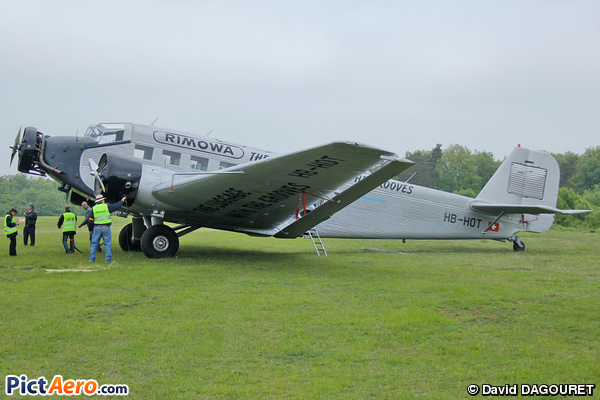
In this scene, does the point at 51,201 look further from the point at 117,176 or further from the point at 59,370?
the point at 59,370

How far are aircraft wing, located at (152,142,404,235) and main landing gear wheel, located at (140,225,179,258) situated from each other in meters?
0.60

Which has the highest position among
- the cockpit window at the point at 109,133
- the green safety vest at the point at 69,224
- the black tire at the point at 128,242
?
the cockpit window at the point at 109,133

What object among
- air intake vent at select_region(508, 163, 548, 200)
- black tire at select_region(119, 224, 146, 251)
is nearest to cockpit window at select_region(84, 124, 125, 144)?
black tire at select_region(119, 224, 146, 251)

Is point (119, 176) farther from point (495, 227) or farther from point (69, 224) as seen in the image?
point (495, 227)

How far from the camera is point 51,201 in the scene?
87500 millimetres

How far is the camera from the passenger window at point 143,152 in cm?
1075

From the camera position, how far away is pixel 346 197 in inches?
366

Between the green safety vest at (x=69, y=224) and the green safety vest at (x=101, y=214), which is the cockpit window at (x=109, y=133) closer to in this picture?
the green safety vest at (x=101, y=214)

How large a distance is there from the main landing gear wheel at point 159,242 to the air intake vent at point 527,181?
11.7m

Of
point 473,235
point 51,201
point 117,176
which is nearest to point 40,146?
point 117,176

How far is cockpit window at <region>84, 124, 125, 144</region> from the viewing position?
35.6 feet

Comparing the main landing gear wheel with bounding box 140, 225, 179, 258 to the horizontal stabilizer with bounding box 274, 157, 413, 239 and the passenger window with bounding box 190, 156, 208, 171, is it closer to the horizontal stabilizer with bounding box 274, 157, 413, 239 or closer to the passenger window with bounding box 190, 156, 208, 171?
the passenger window with bounding box 190, 156, 208, 171
